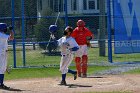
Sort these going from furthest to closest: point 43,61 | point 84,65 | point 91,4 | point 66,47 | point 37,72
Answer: point 91,4 < point 43,61 < point 37,72 < point 84,65 < point 66,47

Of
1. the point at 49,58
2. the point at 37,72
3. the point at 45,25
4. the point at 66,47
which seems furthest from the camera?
the point at 45,25

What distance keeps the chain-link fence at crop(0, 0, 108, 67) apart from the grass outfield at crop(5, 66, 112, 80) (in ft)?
5.36

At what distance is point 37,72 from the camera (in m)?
17.8

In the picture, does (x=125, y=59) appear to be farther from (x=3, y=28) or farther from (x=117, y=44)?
(x=3, y=28)

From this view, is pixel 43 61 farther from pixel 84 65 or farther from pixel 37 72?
pixel 84 65

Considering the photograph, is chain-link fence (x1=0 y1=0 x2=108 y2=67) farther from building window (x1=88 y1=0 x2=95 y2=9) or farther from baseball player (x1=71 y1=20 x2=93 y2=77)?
baseball player (x1=71 y1=20 x2=93 y2=77)

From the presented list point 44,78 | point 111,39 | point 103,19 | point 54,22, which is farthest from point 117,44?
point 44,78

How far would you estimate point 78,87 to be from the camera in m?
13.1

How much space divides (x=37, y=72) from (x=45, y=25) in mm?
6557

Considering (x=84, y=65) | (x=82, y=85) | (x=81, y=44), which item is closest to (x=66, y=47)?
(x=82, y=85)

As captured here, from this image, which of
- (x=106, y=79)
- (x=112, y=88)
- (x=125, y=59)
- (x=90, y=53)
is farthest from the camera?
(x=90, y=53)

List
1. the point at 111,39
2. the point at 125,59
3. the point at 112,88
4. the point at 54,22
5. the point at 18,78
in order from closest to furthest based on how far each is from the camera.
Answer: the point at 112,88 → the point at 18,78 → the point at 111,39 → the point at 125,59 → the point at 54,22

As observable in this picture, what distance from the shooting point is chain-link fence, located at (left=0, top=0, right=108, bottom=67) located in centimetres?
2181

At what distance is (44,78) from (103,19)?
28.1 feet
